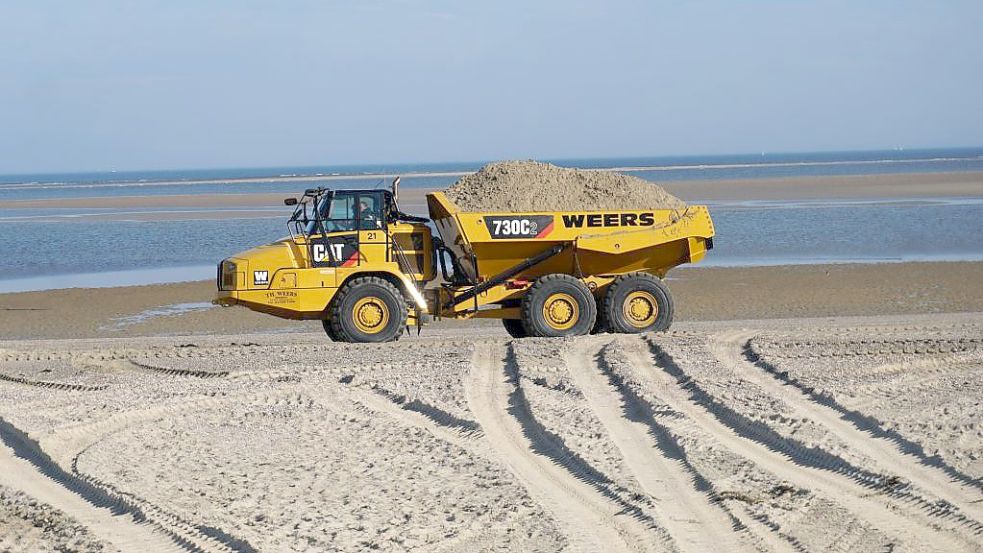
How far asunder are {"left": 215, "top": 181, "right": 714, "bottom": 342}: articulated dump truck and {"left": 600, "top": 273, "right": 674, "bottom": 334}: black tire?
0.01m

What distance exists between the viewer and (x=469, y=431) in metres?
9.09

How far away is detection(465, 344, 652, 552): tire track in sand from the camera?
6340mm

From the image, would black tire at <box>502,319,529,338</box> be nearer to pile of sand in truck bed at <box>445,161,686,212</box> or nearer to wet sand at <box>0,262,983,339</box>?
pile of sand in truck bed at <box>445,161,686,212</box>

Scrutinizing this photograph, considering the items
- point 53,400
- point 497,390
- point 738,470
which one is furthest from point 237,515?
point 53,400

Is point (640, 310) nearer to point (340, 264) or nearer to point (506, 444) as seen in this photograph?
point (340, 264)

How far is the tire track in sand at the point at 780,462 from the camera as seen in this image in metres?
6.26

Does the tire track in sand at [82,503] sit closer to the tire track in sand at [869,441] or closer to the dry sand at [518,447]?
the dry sand at [518,447]

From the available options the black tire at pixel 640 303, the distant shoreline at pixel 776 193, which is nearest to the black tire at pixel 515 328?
the black tire at pixel 640 303

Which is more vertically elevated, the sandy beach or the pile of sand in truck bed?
the pile of sand in truck bed

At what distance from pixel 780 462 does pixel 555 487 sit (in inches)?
59.8

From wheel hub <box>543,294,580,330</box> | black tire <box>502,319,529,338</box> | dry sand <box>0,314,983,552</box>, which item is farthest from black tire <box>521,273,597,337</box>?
black tire <box>502,319,529,338</box>

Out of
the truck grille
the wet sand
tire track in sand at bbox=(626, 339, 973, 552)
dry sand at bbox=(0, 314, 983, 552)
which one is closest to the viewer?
tire track in sand at bbox=(626, 339, 973, 552)

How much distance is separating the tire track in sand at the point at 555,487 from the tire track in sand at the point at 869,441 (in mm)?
1830

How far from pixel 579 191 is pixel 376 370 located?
4.13 metres
